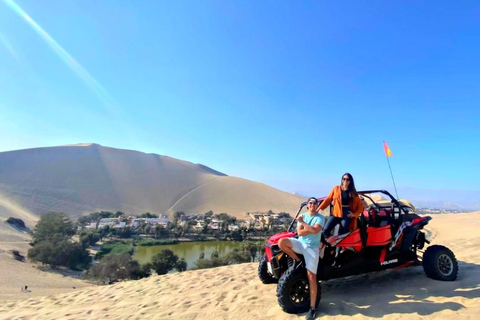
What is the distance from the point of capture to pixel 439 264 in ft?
17.6

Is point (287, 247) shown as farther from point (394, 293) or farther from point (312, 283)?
point (394, 293)

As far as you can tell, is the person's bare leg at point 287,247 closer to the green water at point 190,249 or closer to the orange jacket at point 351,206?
the orange jacket at point 351,206

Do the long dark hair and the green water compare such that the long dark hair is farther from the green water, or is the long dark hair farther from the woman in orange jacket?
the green water

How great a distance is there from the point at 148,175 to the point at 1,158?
2100 inches

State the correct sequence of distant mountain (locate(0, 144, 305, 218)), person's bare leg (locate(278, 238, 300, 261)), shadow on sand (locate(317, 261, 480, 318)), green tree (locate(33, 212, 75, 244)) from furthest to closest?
distant mountain (locate(0, 144, 305, 218)) < green tree (locate(33, 212, 75, 244)) < person's bare leg (locate(278, 238, 300, 261)) < shadow on sand (locate(317, 261, 480, 318))

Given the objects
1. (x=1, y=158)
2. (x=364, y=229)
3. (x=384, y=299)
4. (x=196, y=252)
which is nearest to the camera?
(x=384, y=299)

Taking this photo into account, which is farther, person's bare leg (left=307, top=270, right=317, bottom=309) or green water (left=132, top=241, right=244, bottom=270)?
green water (left=132, top=241, right=244, bottom=270)

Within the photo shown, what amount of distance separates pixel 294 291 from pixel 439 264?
3004mm

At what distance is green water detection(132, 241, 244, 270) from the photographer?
127ft

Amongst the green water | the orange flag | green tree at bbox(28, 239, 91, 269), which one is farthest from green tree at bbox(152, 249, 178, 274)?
the orange flag

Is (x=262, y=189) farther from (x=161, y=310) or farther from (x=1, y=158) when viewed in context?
(x=161, y=310)

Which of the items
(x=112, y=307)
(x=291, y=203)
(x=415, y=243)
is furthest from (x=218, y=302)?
(x=291, y=203)

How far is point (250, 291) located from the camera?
19.1 ft

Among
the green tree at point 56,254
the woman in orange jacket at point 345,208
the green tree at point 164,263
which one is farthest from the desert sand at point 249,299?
the green tree at point 56,254
